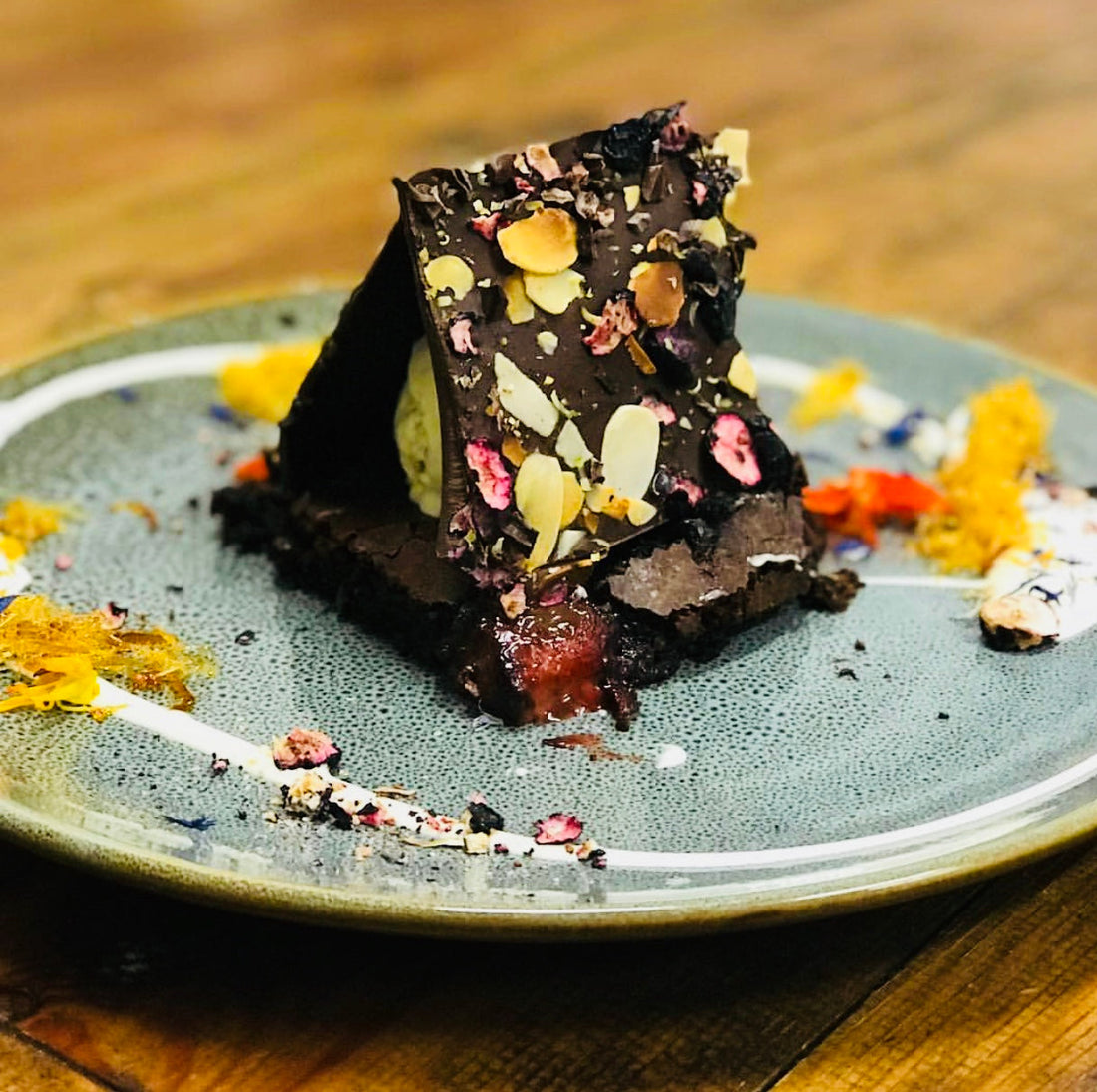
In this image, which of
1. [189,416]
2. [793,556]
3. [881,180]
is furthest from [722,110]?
[793,556]

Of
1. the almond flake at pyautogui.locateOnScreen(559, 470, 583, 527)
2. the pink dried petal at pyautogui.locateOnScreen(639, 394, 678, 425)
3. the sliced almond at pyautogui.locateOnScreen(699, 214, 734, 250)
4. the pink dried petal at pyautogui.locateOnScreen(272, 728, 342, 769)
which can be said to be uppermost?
the sliced almond at pyautogui.locateOnScreen(699, 214, 734, 250)

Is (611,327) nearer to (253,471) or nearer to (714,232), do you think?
(714,232)

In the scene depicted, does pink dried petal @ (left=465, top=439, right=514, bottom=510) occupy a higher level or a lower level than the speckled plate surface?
higher

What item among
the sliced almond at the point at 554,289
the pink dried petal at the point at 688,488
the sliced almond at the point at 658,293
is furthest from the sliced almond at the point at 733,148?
the pink dried petal at the point at 688,488

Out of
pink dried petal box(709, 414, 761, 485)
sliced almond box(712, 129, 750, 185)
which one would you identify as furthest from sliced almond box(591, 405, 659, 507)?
sliced almond box(712, 129, 750, 185)

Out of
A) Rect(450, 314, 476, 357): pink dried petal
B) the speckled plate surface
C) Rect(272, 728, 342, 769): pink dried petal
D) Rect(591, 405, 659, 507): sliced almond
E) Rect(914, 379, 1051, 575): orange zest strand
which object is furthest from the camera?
Rect(914, 379, 1051, 575): orange zest strand

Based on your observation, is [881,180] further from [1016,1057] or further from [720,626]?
[1016,1057]

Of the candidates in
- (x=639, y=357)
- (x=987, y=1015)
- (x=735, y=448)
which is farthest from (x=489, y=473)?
(x=987, y=1015)

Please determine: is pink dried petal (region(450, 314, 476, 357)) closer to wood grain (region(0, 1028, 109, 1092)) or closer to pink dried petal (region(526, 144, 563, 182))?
pink dried petal (region(526, 144, 563, 182))
